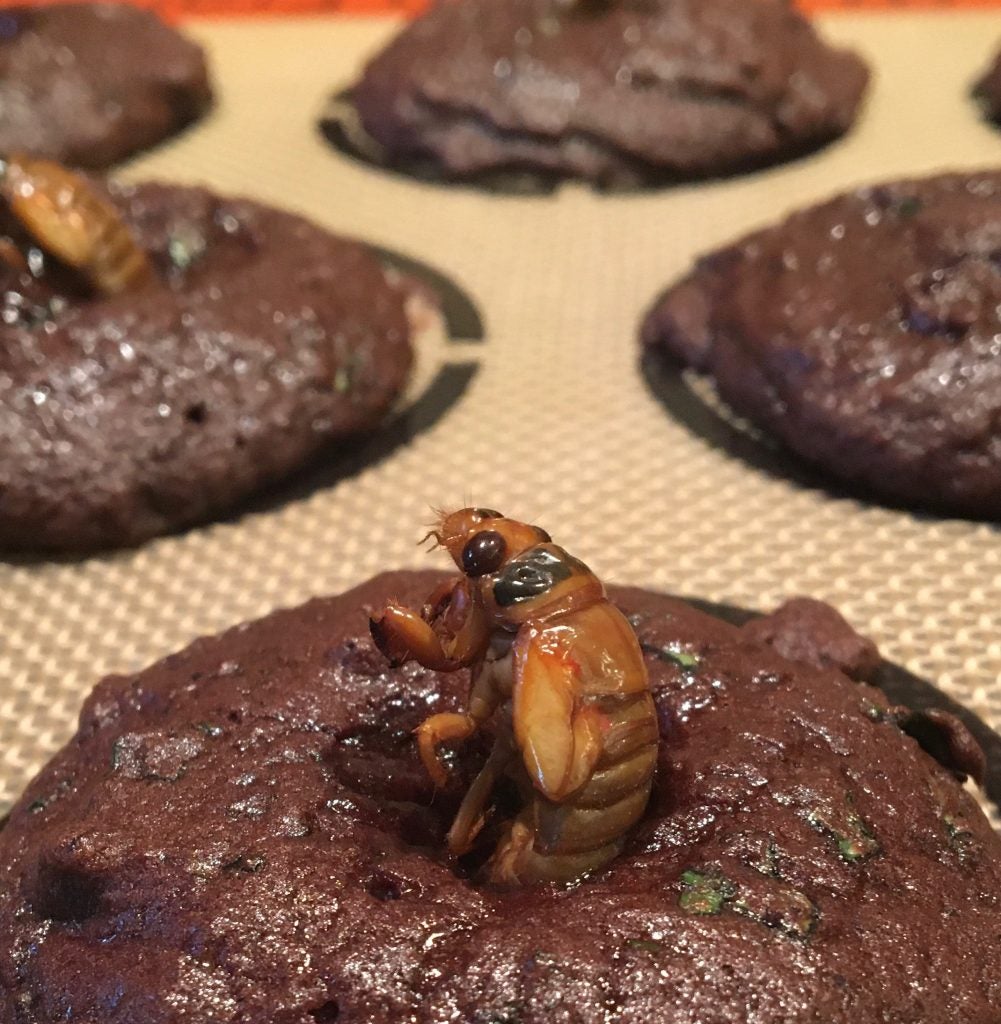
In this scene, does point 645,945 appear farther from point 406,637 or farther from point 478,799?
point 406,637

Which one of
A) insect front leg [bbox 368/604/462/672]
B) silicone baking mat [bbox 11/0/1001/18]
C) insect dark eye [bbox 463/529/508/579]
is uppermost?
insect dark eye [bbox 463/529/508/579]

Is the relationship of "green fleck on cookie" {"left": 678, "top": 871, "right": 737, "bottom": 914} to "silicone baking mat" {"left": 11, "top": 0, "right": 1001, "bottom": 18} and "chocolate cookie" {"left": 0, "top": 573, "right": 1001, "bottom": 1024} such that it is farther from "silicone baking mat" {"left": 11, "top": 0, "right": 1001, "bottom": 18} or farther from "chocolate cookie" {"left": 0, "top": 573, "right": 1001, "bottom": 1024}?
"silicone baking mat" {"left": 11, "top": 0, "right": 1001, "bottom": 18}

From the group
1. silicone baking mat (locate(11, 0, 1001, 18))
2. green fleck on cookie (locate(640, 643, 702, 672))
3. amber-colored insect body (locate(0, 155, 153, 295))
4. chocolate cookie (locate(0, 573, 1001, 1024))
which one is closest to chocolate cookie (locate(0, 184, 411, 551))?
amber-colored insect body (locate(0, 155, 153, 295))

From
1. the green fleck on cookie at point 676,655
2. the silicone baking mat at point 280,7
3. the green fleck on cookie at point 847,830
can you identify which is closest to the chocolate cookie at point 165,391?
the green fleck on cookie at point 676,655

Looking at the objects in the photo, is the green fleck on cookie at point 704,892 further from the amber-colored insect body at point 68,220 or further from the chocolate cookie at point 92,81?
the chocolate cookie at point 92,81

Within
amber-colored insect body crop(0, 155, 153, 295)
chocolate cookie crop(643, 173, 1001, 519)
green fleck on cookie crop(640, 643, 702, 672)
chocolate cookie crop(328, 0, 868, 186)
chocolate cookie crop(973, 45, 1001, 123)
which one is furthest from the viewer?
chocolate cookie crop(973, 45, 1001, 123)

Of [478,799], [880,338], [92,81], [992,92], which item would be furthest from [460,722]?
[992,92]

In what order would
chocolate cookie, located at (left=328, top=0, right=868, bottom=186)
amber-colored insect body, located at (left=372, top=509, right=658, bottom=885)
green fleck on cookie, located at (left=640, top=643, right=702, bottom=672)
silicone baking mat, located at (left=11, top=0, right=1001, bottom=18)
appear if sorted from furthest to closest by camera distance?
1. silicone baking mat, located at (left=11, top=0, right=1001, bottom=18)
2. chocolate cookie, located at (left=328, top=0, right=868, bottom=186)
3. green fleck on cookie, located at (left=640, top=643, right=702, bottom=672)
4. amber-colored insect body, located at (left=372, top=509, right=658, bottom=885)
